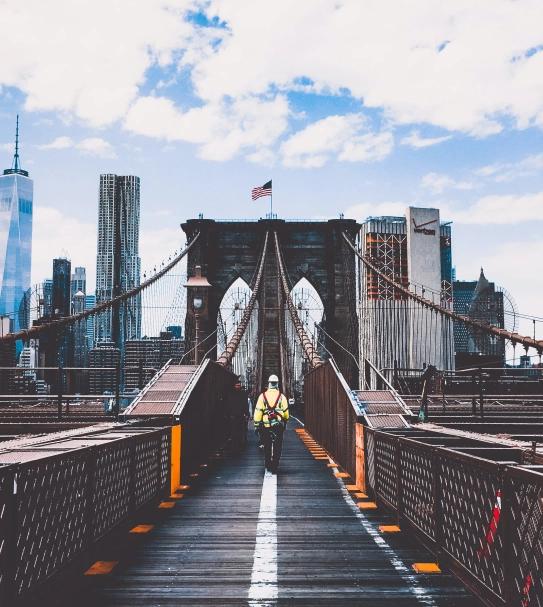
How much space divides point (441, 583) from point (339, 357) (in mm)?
42433

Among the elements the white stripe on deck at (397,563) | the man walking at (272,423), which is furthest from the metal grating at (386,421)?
the man walking at (272,423)

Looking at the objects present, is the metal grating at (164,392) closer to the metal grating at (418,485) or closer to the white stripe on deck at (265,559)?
the white stripe on deck at (265,559)

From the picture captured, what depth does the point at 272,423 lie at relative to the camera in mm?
11688

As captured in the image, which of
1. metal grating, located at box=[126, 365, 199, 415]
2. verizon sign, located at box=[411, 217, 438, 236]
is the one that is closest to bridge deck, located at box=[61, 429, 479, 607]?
metal grating, located at box=[126, 365, 199, 415]

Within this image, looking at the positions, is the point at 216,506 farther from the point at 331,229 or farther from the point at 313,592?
the point at 331,229

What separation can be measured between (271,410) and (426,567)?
6.50m

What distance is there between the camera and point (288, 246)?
5331 cm

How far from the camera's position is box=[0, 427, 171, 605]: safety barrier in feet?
12.4

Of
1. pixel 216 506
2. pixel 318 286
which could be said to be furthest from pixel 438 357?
pixel 216 506

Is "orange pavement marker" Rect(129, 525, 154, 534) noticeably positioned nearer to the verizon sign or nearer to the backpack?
the backpack

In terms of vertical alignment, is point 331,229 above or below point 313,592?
above

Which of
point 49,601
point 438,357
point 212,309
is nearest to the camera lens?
point 49,601

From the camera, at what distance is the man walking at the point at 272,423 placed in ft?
38.4

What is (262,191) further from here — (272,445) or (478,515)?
(478,515)
